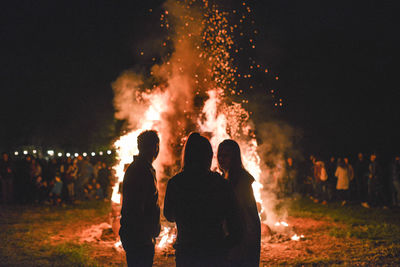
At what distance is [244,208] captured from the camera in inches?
142

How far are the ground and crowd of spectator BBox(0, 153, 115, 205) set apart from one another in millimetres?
3439

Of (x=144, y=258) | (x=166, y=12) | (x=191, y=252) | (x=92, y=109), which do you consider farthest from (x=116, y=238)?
(x=92, y=109)

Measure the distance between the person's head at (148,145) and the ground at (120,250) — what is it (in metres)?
3.78

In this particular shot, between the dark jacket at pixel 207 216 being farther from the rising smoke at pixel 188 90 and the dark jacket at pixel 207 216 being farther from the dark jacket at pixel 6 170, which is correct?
the dark jacket at pixel 6 170

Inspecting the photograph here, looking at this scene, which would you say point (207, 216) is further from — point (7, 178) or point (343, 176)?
point (7, 178)

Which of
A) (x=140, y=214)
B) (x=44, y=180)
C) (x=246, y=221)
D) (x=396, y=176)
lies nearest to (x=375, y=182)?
(x=396, y=176)

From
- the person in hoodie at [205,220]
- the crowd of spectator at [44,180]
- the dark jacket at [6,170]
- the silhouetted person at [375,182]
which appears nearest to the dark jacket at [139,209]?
the person in hoodie at [205,220]

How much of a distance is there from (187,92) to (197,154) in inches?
321

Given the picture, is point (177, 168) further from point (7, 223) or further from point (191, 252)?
point (191, 252)

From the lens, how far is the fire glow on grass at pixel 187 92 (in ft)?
34.6

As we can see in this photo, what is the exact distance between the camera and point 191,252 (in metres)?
2.98

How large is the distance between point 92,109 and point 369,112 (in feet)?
71.7

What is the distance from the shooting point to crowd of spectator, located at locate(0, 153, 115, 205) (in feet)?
48.4

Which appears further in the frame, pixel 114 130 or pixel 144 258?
pixel 114 130
